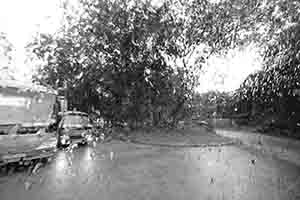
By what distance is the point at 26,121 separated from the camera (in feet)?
19.8

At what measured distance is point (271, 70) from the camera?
10586 millimetres

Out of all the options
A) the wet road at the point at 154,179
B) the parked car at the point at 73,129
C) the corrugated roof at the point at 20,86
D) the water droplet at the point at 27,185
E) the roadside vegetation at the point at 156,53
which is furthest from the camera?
the roadside vegetation at the point at 156,53

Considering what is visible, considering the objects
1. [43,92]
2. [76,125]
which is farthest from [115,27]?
[43,92]

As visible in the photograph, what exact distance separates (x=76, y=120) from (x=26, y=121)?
3817 millimetres

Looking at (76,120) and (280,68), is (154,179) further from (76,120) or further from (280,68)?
(280,68)

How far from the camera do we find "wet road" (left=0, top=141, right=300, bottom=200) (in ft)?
15.0

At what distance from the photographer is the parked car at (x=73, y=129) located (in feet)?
30.1

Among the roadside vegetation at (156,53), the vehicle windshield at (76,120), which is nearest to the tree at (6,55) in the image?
the roadside vegetation at (156,53)

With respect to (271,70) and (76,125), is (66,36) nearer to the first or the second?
(76,125)

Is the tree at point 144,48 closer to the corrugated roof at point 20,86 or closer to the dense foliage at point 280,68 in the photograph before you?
the dense foliage at point 280,68

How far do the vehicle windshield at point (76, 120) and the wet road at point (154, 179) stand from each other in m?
1.59

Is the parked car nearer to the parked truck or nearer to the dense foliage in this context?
the parked truck

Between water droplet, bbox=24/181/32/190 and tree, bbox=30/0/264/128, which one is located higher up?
tree, bbox=30/0/264/128

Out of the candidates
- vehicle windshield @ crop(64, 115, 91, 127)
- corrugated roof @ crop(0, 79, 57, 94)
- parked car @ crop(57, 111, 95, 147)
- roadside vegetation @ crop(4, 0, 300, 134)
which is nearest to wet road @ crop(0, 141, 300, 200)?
parked car @ crop(57, 111, 95, 147)
